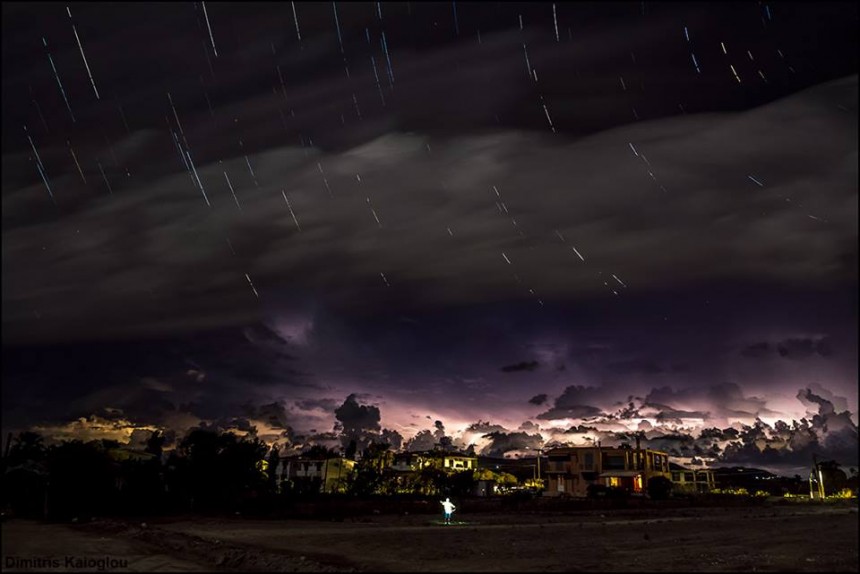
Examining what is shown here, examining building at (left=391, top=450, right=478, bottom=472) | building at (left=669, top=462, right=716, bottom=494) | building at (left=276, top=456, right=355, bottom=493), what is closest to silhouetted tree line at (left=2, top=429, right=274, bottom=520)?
building at (left=276, top=456, right=355, bottom=493)

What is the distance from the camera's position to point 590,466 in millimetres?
114250

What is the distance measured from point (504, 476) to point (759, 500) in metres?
55.6

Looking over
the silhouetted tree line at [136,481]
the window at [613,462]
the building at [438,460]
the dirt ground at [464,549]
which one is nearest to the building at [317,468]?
the building at [438,460]

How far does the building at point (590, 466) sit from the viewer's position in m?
112

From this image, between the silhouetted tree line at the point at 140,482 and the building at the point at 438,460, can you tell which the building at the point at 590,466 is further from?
the silhouetted tree line at the point at 140,482

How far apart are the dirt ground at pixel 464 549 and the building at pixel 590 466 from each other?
7556cm

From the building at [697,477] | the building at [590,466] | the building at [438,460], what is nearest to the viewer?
the building at [590,466]

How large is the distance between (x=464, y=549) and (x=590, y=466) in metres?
93.2

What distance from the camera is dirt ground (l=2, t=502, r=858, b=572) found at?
→ 21.6 m

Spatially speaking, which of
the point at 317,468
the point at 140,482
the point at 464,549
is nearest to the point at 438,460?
the point at 317,468

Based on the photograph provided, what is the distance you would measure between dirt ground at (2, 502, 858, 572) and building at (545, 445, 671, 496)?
75.6 meters

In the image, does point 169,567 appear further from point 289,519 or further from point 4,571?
point 289,519

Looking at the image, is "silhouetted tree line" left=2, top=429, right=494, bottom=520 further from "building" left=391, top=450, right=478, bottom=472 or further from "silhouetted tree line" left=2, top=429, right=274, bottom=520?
"building" left=391, top=450, right=478, bottom=472

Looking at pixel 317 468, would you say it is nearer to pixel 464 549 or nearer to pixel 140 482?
pixel 140 482
